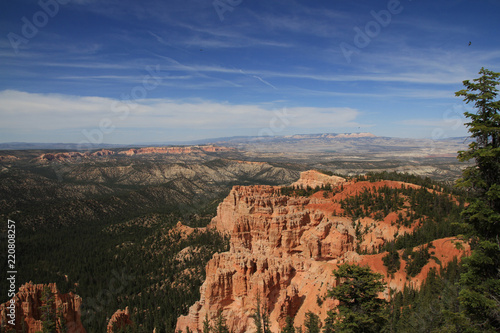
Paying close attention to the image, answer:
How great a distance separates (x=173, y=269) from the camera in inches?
2763

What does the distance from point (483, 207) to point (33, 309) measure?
4356 cm

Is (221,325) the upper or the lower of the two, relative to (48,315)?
lower

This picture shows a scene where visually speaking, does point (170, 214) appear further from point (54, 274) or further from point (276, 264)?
point (276, 264)

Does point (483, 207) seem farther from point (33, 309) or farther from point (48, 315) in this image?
point (33, 309)

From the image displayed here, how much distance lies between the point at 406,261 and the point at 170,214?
9771cm

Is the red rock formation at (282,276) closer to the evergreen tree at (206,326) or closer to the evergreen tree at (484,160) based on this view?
the evergreen tree at (206,326)

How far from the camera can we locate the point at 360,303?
65.1 feet

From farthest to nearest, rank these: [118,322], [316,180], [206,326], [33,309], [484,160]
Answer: [316,180] < [118,322] < [33,309] < [206,326] < [484,160]

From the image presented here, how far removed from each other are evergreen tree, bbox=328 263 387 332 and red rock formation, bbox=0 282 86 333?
101 ft

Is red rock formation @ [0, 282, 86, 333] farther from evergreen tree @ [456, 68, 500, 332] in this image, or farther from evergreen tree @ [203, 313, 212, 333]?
evergreen tree @ [456, 68, 500, 332]

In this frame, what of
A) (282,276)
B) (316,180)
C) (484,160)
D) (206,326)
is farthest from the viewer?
(316,180)

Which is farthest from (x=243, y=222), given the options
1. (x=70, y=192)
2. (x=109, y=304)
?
(x=70, y=192)

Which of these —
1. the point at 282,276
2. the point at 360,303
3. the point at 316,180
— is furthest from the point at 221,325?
the point at 316,180

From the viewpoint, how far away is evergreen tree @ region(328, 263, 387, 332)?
19078 mm
